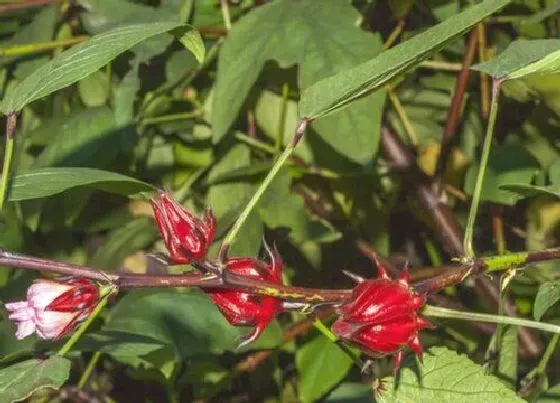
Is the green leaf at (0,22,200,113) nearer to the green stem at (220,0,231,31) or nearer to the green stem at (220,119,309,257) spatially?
the green stem at (220,119,309,257)

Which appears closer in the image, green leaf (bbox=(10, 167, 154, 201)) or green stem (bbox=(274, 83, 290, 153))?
green leaf (bbox=(10, 167, 154, 201))

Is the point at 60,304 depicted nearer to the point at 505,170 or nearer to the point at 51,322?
the point at 51,322

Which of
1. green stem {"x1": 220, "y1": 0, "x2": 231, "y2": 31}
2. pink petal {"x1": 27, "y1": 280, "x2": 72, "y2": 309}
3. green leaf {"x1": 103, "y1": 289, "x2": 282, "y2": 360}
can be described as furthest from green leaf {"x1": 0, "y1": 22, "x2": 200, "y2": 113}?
green stem {"x1": 220, "y1": 0, "x2": 231, "y2": 31}

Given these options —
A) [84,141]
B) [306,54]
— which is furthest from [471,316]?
[84,141]

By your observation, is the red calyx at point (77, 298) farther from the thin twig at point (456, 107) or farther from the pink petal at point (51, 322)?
the thin twig at point (456, 107)

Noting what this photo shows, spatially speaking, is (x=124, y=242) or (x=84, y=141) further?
(x=124, y=242)

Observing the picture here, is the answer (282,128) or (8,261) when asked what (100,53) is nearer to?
(8,261)

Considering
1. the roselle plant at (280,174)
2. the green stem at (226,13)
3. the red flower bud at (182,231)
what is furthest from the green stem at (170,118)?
the red flower bud at (182,231)
